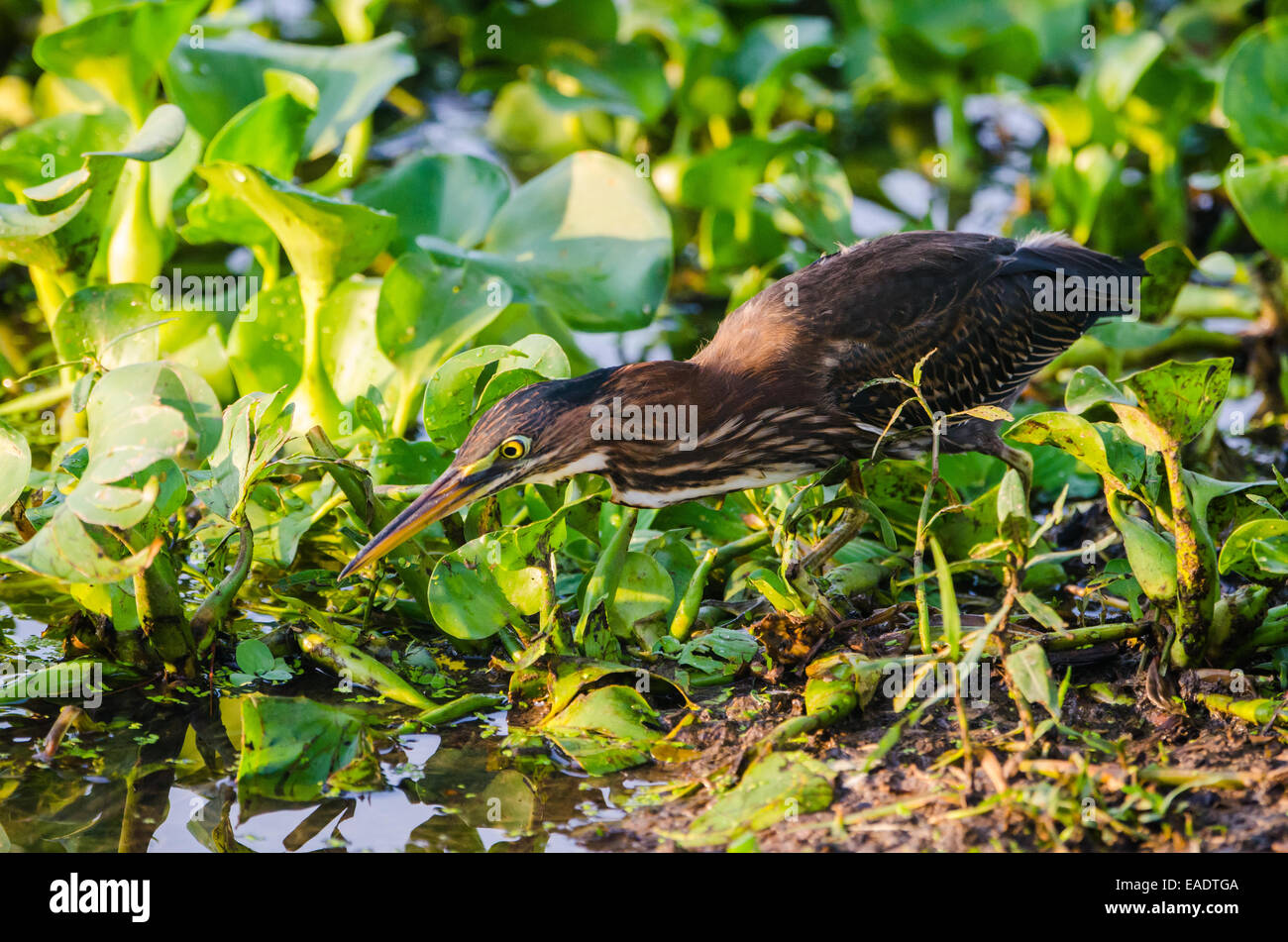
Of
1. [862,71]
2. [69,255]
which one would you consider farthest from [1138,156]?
[69,255]

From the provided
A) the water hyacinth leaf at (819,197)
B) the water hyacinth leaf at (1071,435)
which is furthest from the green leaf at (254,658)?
the water hyacinth leaf at (819,197)

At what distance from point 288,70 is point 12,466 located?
10.1 ft

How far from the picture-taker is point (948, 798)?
3508mm

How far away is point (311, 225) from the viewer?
5301 mm

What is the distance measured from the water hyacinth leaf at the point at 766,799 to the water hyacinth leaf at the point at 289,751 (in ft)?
3.35

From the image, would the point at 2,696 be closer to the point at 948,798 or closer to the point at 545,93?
the point at 948,798

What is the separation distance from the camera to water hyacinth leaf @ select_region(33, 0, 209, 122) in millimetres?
5895

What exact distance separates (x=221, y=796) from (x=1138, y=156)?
320 inches

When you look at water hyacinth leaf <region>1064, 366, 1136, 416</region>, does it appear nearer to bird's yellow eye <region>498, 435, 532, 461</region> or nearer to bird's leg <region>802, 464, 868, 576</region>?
bird's leg <region>802, 464, 868, 576</region>

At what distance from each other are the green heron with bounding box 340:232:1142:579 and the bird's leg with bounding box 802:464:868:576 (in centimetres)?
24

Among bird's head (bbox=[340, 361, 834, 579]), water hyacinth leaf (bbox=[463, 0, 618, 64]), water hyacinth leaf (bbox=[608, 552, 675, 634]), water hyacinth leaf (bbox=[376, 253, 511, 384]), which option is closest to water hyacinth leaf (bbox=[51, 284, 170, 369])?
water hyacinth leaf (bbox=[376, 253, 511, 384])

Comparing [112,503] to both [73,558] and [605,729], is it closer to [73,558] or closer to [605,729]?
[73,558]

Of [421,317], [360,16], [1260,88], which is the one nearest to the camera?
[421,317]

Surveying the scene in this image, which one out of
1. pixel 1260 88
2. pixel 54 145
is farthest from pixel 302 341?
pixel 1260 88
